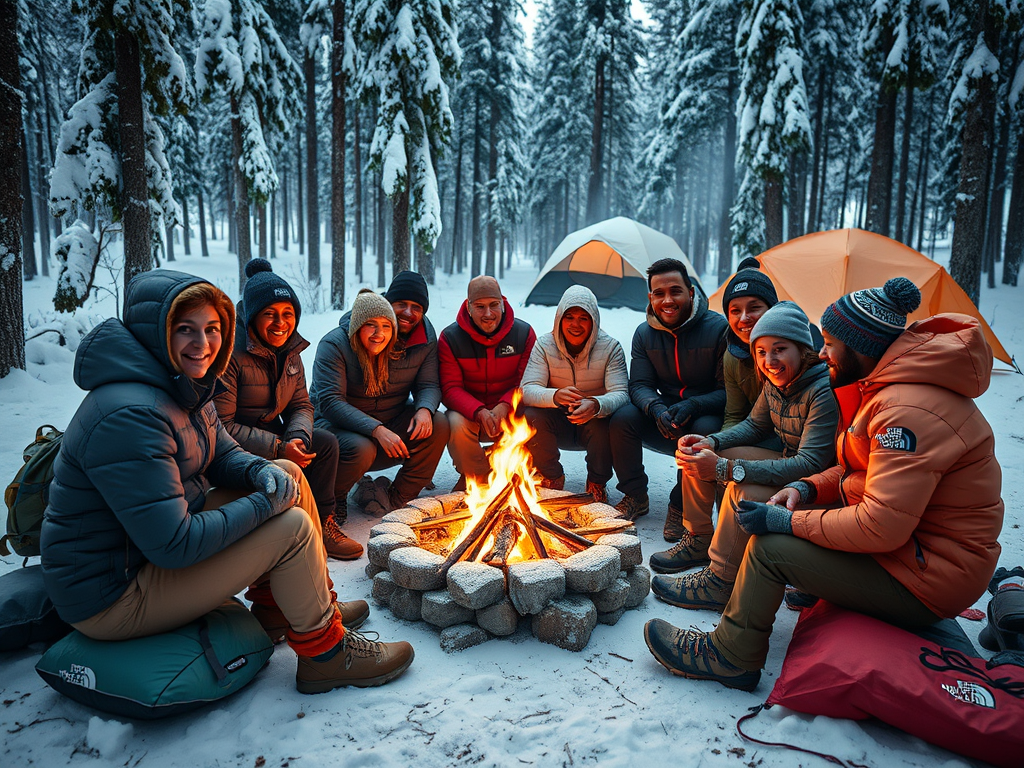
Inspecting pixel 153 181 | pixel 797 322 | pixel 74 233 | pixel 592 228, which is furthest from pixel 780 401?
pixel 592 228

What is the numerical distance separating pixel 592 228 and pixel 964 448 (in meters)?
13.1

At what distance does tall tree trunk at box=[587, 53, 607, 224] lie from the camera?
1677 cm

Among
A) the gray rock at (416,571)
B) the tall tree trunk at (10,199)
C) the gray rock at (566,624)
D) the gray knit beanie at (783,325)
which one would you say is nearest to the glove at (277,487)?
the gray rock at (416,571)

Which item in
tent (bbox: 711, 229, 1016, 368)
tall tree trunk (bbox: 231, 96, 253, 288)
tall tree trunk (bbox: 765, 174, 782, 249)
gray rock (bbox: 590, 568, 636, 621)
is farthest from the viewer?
tall tree trunk (bbox: 231, 96, 253, 288)

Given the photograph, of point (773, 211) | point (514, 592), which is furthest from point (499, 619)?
point (773, 211)

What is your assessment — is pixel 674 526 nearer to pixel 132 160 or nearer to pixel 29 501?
pixel 29 501

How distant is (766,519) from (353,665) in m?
1.98

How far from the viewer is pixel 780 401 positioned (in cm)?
353

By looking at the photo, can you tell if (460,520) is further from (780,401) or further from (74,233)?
(74,233)

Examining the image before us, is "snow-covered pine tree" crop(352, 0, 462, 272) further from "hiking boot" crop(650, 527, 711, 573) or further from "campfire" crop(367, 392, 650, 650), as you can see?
"hiking boot" crop(650, 527, 711, 573)

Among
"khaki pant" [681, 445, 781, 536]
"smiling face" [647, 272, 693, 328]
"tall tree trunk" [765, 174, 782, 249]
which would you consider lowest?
"khaki pant" [681, 445, 781, 536]

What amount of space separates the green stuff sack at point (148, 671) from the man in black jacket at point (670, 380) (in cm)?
310

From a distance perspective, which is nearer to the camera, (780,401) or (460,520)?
(780,401)

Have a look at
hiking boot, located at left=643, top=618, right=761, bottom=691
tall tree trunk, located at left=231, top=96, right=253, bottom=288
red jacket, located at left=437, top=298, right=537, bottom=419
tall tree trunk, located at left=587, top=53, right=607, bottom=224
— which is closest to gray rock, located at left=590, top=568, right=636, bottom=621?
hiking boot, located at left=643, top=618, right=761, bottom=691
